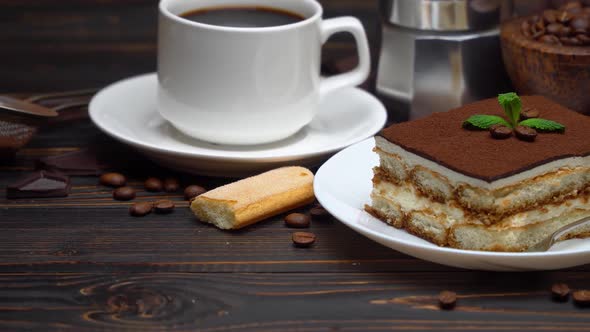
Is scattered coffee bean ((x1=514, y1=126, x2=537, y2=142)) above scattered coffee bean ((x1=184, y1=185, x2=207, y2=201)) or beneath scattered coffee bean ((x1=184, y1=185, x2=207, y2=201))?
above

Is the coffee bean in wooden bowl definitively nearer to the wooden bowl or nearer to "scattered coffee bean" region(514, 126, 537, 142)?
the wooden bowl

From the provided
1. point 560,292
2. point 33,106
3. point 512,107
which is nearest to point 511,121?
point 512,107

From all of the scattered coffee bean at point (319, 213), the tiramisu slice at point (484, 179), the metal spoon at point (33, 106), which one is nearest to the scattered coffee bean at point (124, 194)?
the metal spoon at point (33, 106)

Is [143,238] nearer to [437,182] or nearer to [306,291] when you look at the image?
[306,291]

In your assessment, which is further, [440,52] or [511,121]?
[440,52]

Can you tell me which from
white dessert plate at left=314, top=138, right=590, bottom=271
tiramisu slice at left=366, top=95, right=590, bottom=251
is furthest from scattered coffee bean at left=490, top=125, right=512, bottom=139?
white dessert plate at left=314, top=138, right=590, bottom=271

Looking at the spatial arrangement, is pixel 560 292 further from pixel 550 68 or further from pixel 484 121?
pixel 550 68
